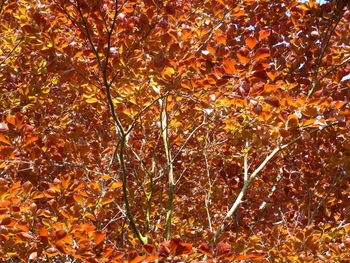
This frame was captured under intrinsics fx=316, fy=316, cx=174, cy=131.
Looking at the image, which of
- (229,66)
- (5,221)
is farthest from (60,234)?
(229,66)

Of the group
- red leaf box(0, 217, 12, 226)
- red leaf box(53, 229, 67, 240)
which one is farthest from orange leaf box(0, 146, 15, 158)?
red leaf box(53, 229, 67, 240)

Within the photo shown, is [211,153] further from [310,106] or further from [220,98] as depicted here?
[310,106]

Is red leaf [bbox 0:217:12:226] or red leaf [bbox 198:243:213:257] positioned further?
red leaf [bbox 0:217:12:226]

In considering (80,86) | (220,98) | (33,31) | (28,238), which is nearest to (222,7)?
(220,98)

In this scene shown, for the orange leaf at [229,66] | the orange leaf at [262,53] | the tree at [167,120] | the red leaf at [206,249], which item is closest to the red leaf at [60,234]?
the tree at [167,120]

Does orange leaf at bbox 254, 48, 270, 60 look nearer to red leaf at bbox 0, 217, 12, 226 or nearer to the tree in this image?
the tree

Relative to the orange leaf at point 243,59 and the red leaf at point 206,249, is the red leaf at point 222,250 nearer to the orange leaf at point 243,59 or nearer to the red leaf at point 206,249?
the red leaf at point 206,249

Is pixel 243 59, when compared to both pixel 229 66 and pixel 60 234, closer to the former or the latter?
pixel 229 66

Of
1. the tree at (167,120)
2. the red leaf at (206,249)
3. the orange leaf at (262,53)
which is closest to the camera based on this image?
the red leaf at (206,249)

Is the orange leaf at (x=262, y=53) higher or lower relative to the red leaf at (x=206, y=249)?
higher

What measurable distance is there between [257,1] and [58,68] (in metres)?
2.56

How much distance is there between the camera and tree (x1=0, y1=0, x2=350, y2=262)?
69.1 inches

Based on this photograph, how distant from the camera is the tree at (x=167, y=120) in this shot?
1.75 metres

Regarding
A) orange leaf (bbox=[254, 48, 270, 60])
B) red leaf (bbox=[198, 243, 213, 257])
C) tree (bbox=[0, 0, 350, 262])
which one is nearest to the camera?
red leaf (bbox=[198, 243, 213, 257])
